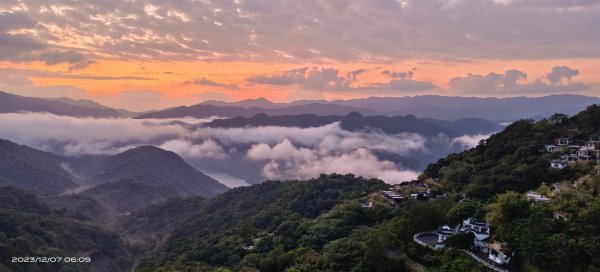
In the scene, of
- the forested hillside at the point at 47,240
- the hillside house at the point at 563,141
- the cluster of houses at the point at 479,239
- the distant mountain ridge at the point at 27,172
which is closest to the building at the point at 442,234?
the cluster of houses at the point at 479,239

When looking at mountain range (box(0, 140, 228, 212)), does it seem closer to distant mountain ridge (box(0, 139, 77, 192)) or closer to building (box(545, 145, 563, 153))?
distant mountain ridge (box(0, 139, 77, 192))

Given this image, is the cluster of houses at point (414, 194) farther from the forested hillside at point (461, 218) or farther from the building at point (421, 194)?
the forested hillside at point (461, 218)

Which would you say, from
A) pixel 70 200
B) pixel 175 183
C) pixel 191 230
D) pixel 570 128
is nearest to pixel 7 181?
pixel 70 200

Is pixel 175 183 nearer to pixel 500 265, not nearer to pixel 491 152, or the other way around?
pixel 491 152
